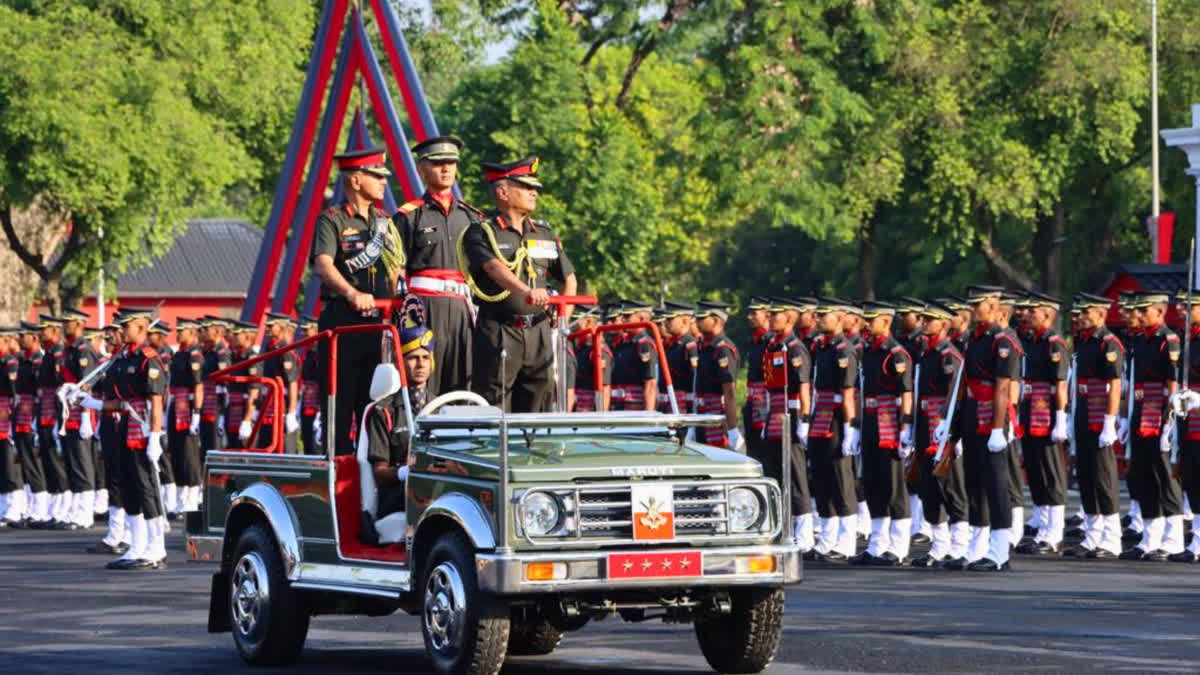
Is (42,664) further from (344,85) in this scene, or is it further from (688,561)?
(344,85)

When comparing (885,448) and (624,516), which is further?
(885,448)

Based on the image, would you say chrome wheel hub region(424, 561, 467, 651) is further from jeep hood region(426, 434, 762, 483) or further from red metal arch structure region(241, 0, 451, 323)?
red metal arch structure region(241, 0, 451, 323)

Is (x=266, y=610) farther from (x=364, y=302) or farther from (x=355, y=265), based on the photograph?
(x=355, y=265)

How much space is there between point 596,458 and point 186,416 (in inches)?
Answer: 645

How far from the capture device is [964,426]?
19109mm

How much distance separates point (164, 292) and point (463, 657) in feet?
272

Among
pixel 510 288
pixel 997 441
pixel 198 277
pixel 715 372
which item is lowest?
pixel 997 441

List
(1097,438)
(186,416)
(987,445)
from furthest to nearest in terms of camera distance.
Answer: (186,416)
(1097,438)
(987,445)

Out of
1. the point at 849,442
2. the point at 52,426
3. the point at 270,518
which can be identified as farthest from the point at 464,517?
the point at 52,426

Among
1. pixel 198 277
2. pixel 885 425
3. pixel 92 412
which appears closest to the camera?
pixel 885 425

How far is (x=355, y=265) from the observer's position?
13.9 m

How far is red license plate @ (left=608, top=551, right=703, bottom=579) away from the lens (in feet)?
36.7

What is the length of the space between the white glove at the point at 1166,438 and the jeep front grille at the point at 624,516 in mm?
9371

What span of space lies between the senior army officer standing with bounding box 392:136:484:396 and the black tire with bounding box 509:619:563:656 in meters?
1.38
